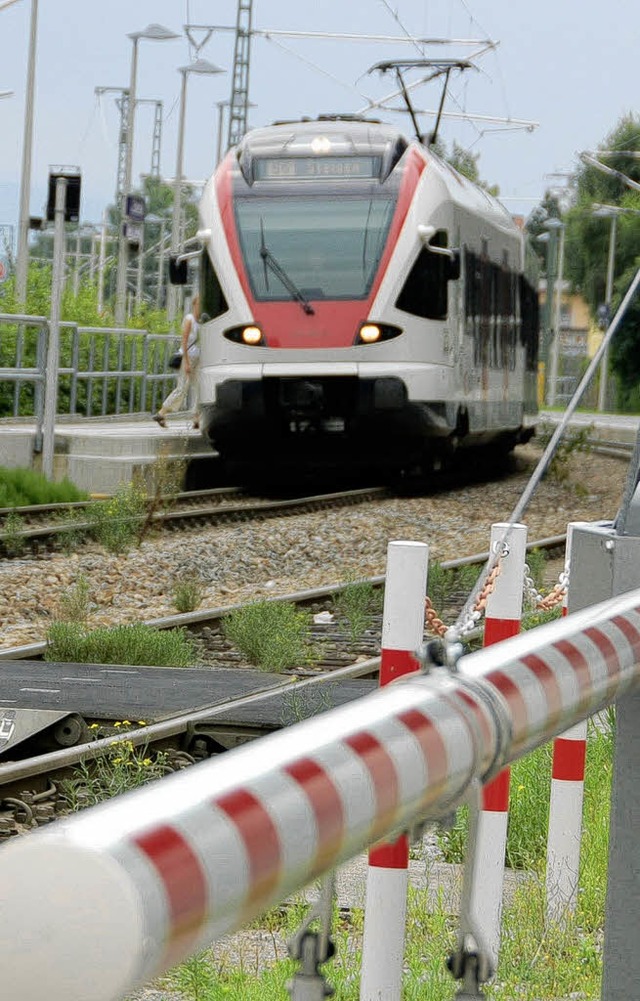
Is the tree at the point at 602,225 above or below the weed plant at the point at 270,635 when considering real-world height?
above

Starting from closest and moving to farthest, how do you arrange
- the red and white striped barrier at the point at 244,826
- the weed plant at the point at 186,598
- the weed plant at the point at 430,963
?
the red and white striped barrier at the point at 244,826
the weed plant at the point at 430,963
the weed plant at the point at 186,598

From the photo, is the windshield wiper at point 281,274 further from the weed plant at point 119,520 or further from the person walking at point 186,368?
the person walking at point 186,368

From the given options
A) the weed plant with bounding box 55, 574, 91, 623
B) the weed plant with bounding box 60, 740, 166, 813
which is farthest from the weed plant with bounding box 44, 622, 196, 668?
the weed plant with bounding box 60, 740, 166, 813

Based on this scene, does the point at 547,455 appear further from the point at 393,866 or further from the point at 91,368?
the point at 91,368

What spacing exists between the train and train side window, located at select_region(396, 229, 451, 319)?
2cm

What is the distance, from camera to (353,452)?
19.5m

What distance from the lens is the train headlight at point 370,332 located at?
702 inches

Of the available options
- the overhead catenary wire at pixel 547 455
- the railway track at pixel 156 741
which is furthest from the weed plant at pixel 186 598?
the overhead catenary wire at pixel 547 455

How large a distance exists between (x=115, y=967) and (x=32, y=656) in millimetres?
8129

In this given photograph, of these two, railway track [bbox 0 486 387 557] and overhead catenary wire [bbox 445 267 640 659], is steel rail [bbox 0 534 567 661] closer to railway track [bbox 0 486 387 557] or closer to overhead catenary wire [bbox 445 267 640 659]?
railway track [bbox 0 486 387 557]

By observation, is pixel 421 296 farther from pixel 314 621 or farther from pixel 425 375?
pixel 314 621

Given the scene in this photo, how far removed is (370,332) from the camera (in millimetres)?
17844

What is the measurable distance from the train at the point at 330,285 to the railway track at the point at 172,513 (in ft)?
2.53

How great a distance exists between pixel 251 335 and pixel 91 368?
223 inches
